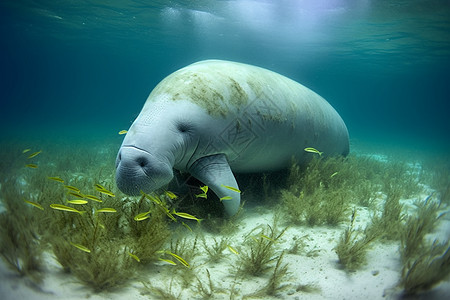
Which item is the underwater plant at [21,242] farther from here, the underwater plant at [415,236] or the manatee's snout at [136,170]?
the underwater plant at [415,236]

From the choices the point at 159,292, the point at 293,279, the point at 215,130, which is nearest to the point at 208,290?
the point at 159,292

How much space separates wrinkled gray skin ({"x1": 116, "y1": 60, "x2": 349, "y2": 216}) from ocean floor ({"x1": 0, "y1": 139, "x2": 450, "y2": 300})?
82 cm

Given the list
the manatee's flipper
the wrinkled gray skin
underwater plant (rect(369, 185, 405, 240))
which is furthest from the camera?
the manatee's flipper

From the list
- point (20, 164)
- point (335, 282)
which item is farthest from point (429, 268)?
point (20, 164)

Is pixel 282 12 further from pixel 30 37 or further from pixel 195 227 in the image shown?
pixel 30 37

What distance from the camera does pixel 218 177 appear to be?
341 cm

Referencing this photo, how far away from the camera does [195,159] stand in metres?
3.53

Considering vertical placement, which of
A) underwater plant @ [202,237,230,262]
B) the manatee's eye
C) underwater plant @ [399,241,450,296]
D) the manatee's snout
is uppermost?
the manatee's eye

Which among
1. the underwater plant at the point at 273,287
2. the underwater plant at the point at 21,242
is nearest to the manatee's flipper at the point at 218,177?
the underwater plant at the point at 273,287

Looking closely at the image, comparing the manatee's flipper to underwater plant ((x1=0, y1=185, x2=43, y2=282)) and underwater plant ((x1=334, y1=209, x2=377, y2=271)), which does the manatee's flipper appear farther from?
underwater plant ((x1=0, y1=185, x2=43, y2=282))

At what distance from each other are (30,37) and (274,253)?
43.4m

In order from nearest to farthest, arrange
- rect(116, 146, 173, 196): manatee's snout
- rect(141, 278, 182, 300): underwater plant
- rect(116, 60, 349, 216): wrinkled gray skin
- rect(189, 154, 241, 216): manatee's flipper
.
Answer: rect(141, 278, 182, 300): underwater plant, rect(116, 146, 173, 196): manatee's snout, rect(116, 60, 349, 216): wrinkled gray skin, rect(189, 154, 241, 216): manatee's flipper

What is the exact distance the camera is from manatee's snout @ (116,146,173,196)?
2.68 meters

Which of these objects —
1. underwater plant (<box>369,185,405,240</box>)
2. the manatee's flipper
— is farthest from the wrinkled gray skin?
underwater plant (<box>369,185,405,240</box>)
